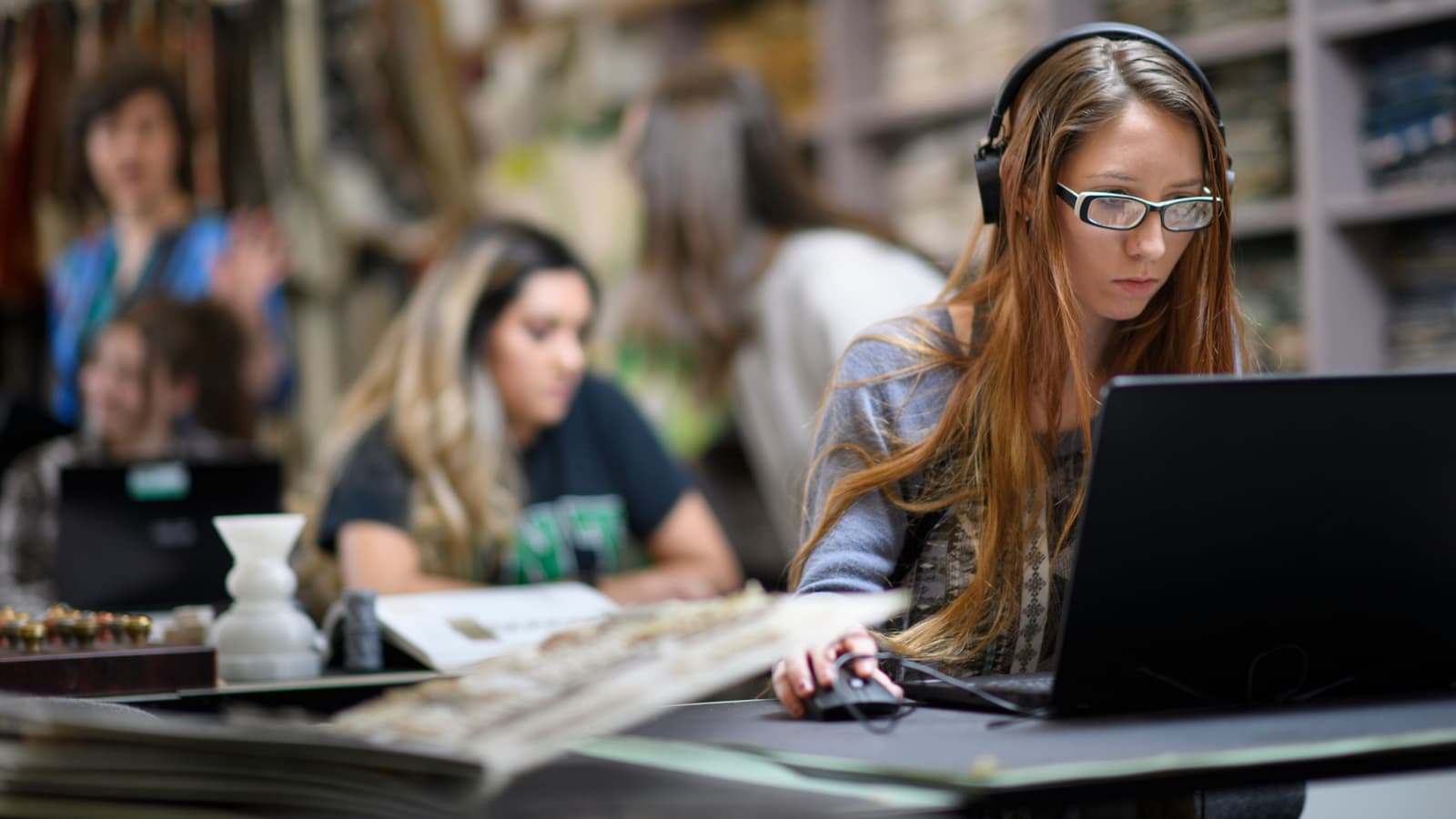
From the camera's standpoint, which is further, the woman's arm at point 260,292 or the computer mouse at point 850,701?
the woman's arm at point 260,292

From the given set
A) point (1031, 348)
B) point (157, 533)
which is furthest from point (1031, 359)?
point (157, 533)

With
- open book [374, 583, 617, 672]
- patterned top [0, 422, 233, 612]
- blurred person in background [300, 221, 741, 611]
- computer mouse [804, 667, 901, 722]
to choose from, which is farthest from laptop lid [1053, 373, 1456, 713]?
patterned top [0, 422, 233, 612]

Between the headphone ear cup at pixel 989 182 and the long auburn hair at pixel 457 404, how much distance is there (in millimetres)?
1550

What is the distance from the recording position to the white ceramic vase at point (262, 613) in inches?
60.7

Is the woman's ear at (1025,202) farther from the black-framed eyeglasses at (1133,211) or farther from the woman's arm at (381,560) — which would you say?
the woman's arm at (381,560)

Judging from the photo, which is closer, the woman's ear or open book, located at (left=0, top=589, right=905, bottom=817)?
open book, located at (left=0, top=589, right=905, bottom=817)

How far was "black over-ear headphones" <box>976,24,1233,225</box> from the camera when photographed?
4.65 feet

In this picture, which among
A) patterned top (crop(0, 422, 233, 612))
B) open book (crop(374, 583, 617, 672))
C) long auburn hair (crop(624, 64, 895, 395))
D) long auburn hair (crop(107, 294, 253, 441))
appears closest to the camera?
open book (crop(374, 583, 617, 672))

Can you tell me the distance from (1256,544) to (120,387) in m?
3.79

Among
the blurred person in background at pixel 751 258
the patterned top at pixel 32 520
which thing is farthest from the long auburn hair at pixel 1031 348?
the patterned top at pixel 32 520

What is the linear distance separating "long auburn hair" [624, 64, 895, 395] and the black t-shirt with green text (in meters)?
0.49

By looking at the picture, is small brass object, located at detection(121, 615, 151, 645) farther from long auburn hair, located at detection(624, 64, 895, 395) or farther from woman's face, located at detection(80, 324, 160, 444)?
woman's face, located at detection(80, 324, 160, 444)

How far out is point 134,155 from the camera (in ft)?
17.1

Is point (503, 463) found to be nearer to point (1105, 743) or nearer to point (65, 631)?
point (65, 631)
